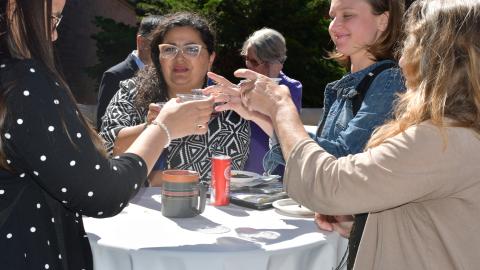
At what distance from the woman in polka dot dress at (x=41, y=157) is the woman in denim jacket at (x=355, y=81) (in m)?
1.00

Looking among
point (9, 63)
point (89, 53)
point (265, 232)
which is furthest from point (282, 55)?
point (89, 53)

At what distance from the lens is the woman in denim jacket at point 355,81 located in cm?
217

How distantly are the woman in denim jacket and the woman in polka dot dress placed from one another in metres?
1.00

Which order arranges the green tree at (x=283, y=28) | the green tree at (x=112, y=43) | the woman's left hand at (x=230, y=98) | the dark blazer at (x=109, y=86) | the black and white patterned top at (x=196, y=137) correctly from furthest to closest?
the green tree at (x=112, y=43), the green tree at (x=283, y=28), the dark blazer at (x=109, y=86), the black and white patterned top at (x=196, y=137), the woman's left hand at (x=230, y=98)

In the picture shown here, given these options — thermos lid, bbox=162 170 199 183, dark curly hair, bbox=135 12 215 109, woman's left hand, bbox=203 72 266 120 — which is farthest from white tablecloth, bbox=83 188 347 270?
dark curly hair, bbox=135 12 215 109

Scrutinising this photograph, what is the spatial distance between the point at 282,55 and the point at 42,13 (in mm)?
4296

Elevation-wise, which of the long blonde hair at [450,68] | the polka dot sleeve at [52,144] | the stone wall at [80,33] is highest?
the long blonde hair at [450,68]

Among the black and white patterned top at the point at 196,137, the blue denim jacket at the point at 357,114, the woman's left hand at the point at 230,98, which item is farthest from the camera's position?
the black and white patterned top at the point at 196,137

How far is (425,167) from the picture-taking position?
1300 millimetres

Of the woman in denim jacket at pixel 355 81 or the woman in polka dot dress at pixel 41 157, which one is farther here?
the woman in denim jacket at pixel 355 81

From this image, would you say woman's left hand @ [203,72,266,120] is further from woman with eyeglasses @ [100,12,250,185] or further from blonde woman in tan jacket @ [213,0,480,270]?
blonde woman in tan jacket @ [213,0,480,270]

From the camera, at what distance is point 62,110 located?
1216mm

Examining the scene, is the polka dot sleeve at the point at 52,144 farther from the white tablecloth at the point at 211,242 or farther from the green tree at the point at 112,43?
the green tree at the point at 112,43

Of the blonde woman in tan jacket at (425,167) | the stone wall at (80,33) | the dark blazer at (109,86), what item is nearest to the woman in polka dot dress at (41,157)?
the blonde woman in tan jacket at (425,167)
